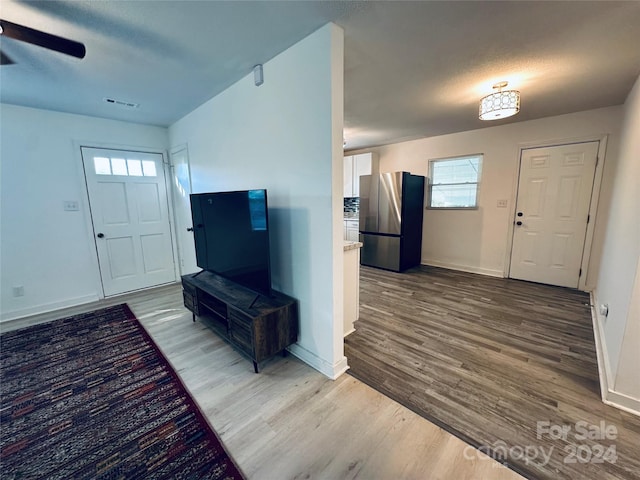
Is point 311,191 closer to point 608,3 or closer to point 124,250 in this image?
point 608,3

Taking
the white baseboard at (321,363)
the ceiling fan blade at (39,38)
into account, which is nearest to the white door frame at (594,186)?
the white baseboard at (321,363)

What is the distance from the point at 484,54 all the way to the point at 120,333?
4.06 metres

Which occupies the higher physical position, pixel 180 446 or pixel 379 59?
pixel 379 59

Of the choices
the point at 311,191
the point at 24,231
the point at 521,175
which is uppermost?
the point at 521,175

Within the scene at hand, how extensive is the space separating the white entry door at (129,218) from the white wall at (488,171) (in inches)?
163

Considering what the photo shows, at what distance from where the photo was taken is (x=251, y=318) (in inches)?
73.5

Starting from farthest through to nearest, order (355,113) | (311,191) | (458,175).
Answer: (458,175) → (355,113) → (311,191)

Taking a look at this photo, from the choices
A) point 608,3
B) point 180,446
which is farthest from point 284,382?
point 608,3

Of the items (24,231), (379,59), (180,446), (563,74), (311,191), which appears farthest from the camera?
(24,231)

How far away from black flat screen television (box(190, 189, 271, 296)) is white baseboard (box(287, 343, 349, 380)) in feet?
1.94

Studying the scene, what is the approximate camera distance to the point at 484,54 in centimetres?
195

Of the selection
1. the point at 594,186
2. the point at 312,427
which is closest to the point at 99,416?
the point at 312,427

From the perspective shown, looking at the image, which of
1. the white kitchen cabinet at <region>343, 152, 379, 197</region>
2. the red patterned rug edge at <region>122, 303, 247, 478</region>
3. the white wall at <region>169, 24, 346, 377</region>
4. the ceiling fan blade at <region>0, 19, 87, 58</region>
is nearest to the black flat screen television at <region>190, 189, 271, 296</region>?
the white wall at <region>169, 24, 346, 377</region>

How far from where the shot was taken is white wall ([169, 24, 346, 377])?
1.72 meters
